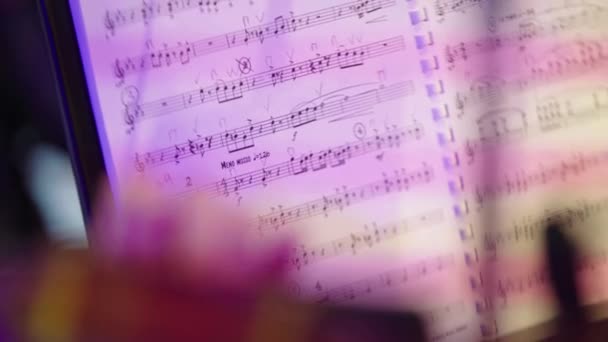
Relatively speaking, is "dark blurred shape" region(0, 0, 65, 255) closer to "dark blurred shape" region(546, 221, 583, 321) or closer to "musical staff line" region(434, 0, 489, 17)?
"musical staff line" region(434, 0, 489, 17)

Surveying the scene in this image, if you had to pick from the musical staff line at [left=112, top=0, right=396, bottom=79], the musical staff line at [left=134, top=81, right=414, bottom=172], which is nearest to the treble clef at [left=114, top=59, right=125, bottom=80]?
the musical staff line at [left=112, top=0, right=396, bottom=79]

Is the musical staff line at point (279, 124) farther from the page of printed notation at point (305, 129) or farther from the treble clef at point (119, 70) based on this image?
the treble clef at point (119, 70)

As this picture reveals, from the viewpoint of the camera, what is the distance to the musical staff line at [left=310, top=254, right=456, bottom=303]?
0.85m

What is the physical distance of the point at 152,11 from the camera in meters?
0.77

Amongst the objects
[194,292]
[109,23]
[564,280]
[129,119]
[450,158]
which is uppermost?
[109,23]

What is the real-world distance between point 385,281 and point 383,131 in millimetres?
211

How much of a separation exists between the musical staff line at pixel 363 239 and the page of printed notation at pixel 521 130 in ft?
0.21

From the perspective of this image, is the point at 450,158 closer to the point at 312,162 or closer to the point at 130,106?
the point at 312,162

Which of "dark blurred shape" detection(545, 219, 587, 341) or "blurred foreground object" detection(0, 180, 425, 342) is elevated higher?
"blurred foreground object" detection(0, 180, 425, 342)

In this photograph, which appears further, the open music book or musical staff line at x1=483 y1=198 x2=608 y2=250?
musical staff line at x1=483 y1=198 x2=608 y2=250

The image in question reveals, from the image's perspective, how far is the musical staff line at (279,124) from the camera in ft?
2.59

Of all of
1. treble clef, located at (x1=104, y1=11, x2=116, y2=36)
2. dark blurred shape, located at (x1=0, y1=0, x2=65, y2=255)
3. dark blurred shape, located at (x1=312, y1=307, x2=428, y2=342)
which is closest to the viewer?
treble clef, located at (x1=104, y1=11, x2=116, y2=36)

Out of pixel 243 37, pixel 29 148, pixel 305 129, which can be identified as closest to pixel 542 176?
pixel 305 129

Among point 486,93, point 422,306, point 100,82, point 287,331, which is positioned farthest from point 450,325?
point 100,82
